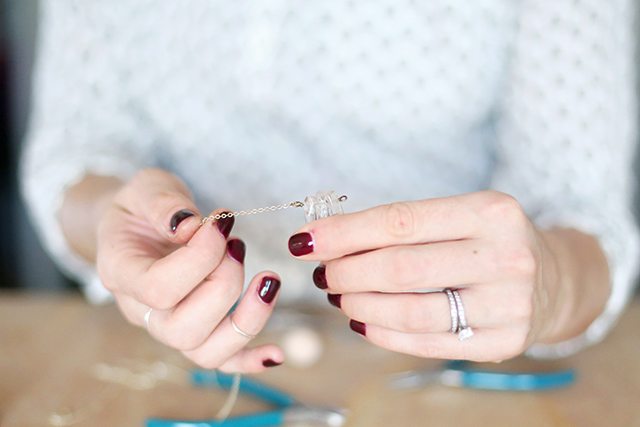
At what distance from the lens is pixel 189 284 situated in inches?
20.5

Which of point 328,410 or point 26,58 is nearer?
point 328,410

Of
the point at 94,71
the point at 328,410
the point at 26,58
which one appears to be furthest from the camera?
the point at 26,58

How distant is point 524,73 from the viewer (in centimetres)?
75

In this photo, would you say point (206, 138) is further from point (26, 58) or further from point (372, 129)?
point (26, 58)

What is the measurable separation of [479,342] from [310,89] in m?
0.41

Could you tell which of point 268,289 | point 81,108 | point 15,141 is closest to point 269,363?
point 268,289

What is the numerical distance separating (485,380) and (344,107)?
0.34 meters

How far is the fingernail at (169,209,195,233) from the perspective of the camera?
0.55 meters

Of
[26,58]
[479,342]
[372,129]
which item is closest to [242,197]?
[372,129]

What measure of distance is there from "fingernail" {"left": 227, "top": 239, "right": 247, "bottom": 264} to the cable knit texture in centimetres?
31

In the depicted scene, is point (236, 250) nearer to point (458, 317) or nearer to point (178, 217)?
point (178, 217)

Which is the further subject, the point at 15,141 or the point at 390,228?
the point at 15,141

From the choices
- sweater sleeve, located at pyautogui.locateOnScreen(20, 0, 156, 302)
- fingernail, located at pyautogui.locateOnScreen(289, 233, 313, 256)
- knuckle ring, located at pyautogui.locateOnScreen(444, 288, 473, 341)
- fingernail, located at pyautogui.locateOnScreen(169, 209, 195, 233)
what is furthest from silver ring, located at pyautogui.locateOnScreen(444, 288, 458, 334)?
sweater sleeve, located at pyautogui.locateOnScreen(20, 0, 156, 302)

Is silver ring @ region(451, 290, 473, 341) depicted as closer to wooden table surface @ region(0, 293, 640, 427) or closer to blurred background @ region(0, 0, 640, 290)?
wooden table surface @ region(0, 293, 640, 427)
